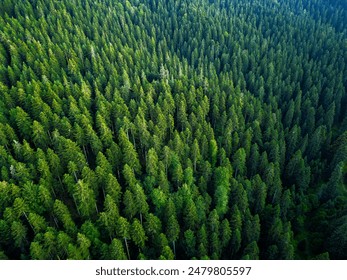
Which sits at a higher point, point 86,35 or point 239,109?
point 86,35

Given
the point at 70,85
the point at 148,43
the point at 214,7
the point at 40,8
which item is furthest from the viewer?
the point at 214,7

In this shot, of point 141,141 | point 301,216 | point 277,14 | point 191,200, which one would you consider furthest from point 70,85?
point 277,14

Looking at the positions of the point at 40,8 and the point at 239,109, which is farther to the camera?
the point at 40,8

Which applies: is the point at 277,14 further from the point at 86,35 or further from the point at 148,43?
the point at 86,35

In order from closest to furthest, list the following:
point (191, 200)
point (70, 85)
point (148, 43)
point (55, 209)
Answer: point (55, 209), point (191, 200), point (70, 85), point (148, 43)

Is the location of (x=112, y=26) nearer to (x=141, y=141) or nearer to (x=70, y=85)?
(x=70, y=85)

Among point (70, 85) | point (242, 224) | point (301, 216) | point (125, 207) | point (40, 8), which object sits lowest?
point (301, 216)

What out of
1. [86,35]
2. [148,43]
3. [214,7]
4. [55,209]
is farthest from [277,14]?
[55,209]
